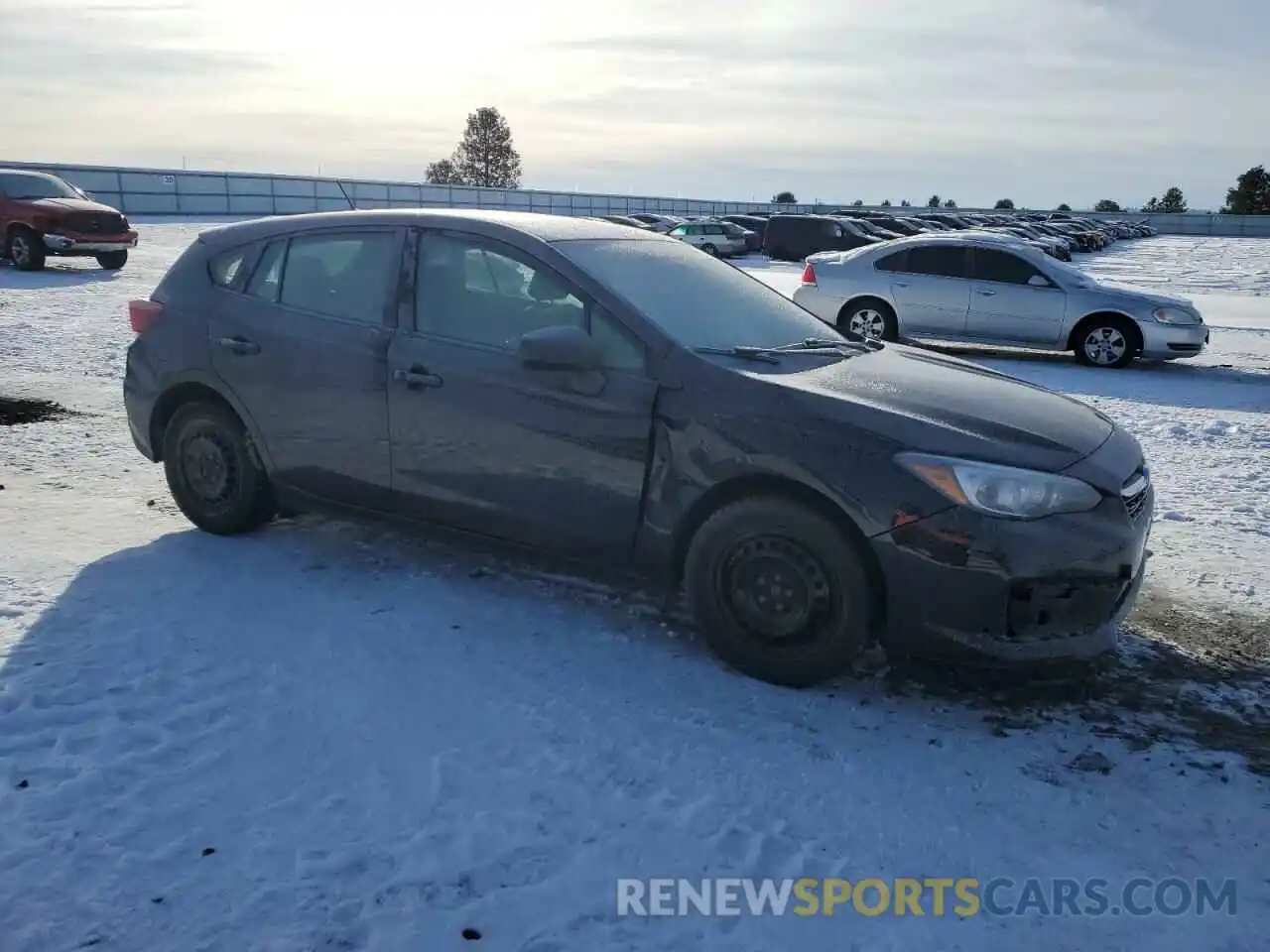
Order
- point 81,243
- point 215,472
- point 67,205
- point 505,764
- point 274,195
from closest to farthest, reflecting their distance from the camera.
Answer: point 505,764 → point 215,472 → point 81,243 → point 67,205 → point 274,195

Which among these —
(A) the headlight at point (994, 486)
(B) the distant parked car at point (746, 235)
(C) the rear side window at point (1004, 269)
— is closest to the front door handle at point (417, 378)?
(A) the headlight at point (994, 486)

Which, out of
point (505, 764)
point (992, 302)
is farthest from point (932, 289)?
point (505, 764)

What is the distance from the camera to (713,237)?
34969 millimetres

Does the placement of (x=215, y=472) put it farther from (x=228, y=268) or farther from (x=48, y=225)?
(x=48, y=225)

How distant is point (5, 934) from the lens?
2477mm

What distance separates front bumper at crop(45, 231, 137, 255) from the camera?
18.2 m

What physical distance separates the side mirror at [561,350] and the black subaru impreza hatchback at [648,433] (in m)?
0.01

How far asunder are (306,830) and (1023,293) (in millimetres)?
11908

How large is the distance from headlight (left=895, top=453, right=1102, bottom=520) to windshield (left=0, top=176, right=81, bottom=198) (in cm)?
1955

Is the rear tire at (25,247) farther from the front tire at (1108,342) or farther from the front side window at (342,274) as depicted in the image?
the front tire at (1108,342)

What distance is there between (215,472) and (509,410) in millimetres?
1808

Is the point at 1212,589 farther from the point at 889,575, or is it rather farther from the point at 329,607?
the point at 329,607

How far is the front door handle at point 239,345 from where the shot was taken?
4926mm

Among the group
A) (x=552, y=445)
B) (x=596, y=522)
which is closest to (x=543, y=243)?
(x=552, y=445)
